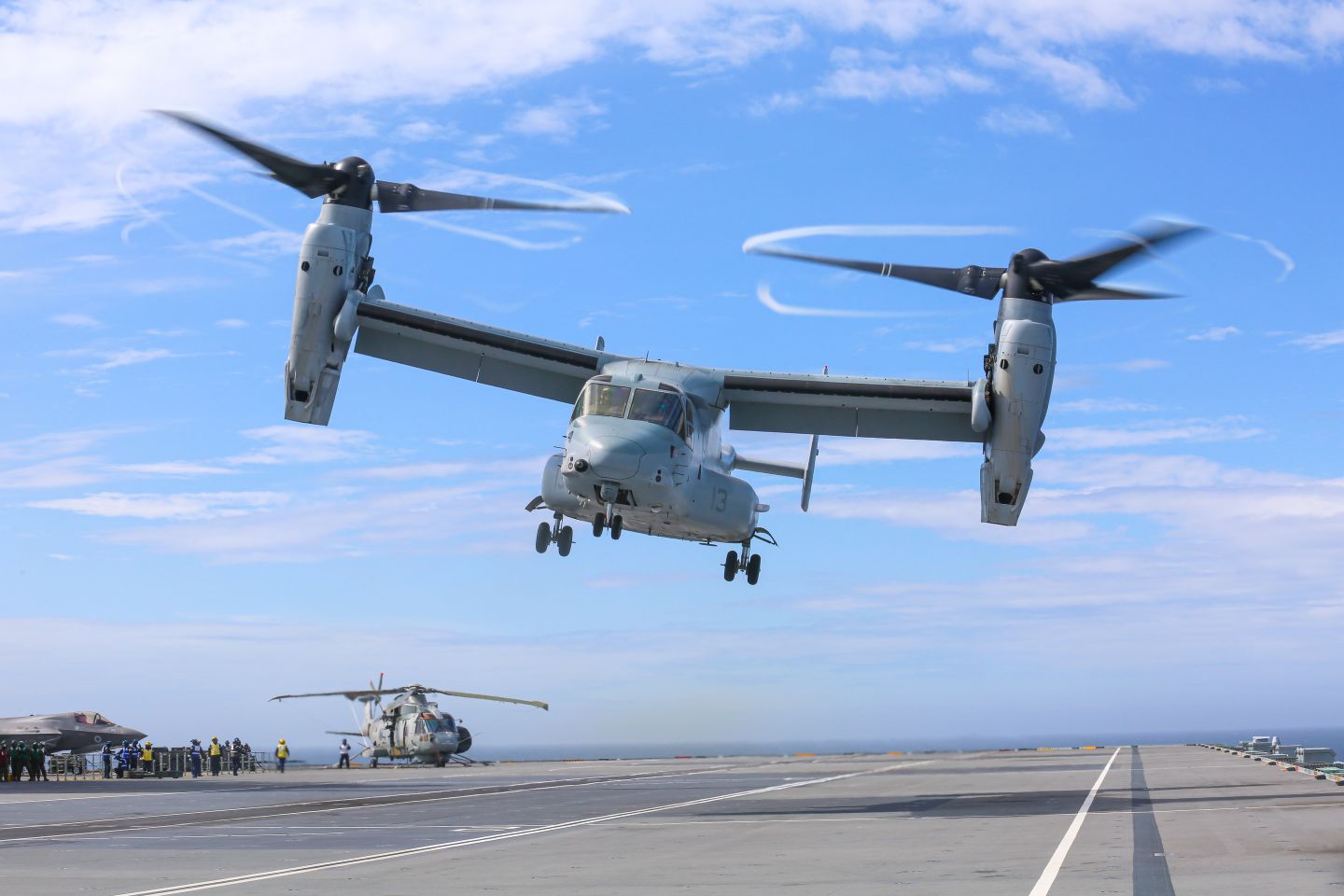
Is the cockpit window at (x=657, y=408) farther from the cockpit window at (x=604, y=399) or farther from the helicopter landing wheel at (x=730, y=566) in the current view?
the helicopter landing wheel at (x=730, y=566)

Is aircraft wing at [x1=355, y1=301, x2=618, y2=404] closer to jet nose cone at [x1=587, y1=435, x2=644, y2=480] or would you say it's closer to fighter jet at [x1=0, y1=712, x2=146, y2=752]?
jet nose cone at [x1=587, y1=435, x2=644, y2=480]

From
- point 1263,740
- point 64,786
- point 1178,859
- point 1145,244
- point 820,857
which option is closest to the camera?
point 1178,859

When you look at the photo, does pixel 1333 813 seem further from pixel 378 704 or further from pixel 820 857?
pixel 378 704

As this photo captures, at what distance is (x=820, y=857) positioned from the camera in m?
15.4

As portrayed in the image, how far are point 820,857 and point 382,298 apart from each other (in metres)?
15.1

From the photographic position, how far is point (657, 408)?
78.9 feet

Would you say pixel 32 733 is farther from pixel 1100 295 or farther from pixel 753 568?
pixel 1100 295

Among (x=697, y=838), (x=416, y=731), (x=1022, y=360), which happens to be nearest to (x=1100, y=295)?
(x=1022, y=360)

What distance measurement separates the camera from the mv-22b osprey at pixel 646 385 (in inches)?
938

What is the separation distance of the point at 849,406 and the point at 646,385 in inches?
223

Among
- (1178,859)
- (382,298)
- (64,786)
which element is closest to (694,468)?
(382,298)

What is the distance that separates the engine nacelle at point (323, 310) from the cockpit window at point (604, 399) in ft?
15.5

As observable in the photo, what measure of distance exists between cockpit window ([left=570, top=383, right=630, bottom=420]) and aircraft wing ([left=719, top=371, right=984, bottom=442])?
4.14 m

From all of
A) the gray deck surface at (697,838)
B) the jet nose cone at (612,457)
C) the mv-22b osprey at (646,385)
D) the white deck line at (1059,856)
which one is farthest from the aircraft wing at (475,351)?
the white deck line at (1059,856)
